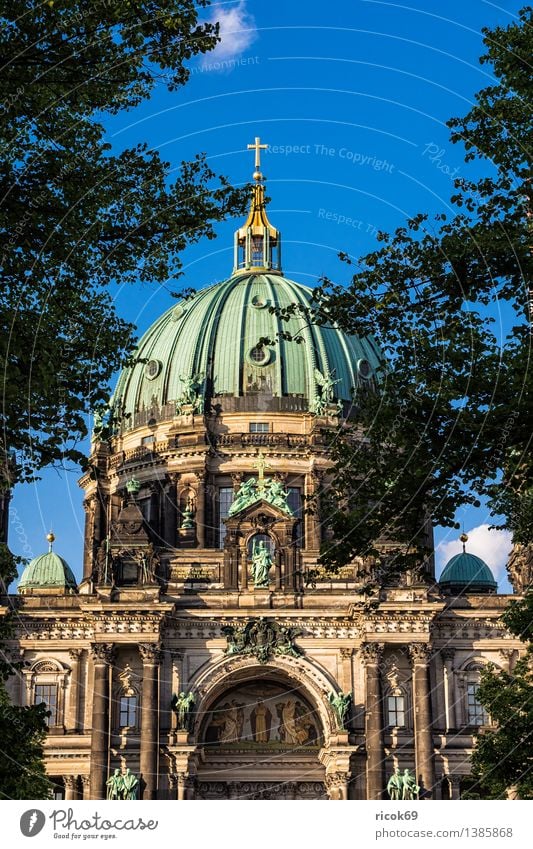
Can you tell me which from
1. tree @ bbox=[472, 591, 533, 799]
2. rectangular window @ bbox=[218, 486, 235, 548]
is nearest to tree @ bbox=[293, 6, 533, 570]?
tree @ bbox=[472, 591, 533, 799]

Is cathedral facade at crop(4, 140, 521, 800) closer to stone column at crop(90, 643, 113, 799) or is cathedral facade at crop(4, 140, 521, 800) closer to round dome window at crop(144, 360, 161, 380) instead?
stone column at crop(90, 643, 113, 799)

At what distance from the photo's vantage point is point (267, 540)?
3098 inches

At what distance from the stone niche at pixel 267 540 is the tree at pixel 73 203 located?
4100 centimetres

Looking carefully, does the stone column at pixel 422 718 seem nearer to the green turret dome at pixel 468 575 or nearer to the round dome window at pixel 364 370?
the green turret dome at pixel 468 575

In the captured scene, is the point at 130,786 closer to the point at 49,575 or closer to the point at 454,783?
→ the point at 454,783

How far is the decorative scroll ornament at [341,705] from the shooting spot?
7269 cm

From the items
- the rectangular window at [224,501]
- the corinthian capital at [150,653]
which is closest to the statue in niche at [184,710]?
the corinthian capital at [150,653]

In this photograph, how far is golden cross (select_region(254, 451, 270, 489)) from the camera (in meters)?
80.1

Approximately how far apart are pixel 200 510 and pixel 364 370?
13.4 metres

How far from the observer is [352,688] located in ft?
243

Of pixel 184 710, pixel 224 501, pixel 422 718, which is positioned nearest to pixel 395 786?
pixel 422 718

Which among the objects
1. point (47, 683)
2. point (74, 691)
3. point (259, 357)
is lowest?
point (74, 691)
